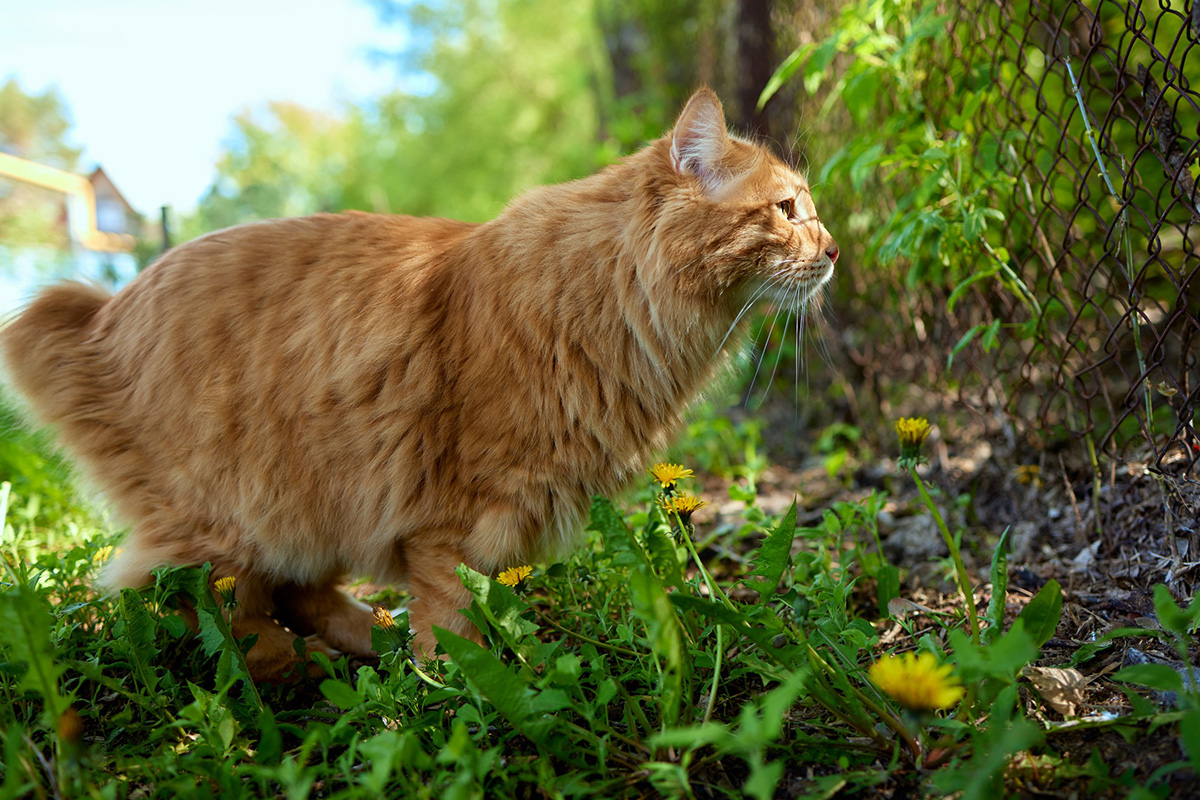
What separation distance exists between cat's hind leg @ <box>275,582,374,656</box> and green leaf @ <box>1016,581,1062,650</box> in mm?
1694

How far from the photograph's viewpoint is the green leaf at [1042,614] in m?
1.39

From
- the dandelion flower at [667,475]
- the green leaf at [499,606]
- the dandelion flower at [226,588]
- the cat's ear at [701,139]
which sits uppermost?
the cat's ear at [701,139]

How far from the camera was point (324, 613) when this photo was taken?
88.2 inches

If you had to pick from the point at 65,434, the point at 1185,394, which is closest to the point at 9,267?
the point at 65,434

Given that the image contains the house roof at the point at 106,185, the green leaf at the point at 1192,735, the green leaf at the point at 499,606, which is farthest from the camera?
the house roof at the point at 106,185

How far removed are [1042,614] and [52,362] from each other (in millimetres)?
2480

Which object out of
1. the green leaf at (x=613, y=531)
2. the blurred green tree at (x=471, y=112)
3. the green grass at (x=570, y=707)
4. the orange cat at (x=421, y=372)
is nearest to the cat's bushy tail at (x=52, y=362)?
the orange cat at (x=421, y=372)

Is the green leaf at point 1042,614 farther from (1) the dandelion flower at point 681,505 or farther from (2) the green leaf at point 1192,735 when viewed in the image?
(1) the dandelion flower at point 681,505

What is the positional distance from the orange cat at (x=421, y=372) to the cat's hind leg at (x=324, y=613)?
19 centimetres

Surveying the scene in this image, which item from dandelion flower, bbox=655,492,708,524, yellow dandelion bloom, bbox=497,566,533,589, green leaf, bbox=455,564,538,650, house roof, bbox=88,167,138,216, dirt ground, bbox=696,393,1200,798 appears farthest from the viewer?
house roof, bbox=88,167,138,216

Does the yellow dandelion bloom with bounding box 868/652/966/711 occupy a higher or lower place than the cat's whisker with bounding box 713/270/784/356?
lower

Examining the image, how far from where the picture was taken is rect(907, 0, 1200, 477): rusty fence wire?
1.70 m

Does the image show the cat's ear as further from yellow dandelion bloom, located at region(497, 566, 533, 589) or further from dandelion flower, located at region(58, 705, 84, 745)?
dandelion flower, located at region(58, 705, 84, 745)

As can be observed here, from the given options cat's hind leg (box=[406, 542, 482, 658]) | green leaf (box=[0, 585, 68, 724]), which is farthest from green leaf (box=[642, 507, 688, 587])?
green leaf (box=[0, 585, 68, 724])
